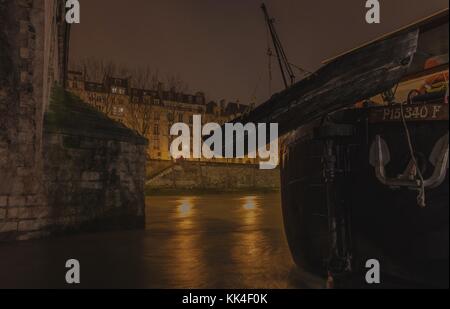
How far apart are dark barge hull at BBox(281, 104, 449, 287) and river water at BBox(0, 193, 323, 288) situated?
96cm

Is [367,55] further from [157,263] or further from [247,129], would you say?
[157,263]

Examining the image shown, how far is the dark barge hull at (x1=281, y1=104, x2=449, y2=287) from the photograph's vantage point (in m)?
4.05

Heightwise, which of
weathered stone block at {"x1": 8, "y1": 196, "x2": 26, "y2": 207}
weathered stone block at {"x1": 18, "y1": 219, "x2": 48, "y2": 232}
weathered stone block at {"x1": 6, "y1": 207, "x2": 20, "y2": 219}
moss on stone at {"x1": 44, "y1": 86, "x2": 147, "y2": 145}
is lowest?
weathered stone block at {"x1": 18, "y1": 219, "x2": 48, "y2": 232}

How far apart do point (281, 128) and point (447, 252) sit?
244cm

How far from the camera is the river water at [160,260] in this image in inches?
222

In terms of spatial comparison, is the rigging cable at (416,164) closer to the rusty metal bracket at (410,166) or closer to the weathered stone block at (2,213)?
the rusty metal bracket at (410,166)

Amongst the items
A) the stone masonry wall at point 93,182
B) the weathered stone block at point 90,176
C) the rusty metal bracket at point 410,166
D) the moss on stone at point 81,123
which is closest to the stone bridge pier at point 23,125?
the stone masonry wall at point 93,182

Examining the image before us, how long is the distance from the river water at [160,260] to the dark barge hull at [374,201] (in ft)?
3.14

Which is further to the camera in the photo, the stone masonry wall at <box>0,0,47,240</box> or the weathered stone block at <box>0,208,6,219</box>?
the stone masonry wall at <box>0,0,47,240</box>

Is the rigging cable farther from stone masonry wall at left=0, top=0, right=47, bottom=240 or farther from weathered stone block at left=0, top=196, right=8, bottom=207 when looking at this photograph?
weathered stone block at left=0, top=196, right=8, bottom=207

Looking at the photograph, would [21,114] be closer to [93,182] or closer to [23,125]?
[23,125]

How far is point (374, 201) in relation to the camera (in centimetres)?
455

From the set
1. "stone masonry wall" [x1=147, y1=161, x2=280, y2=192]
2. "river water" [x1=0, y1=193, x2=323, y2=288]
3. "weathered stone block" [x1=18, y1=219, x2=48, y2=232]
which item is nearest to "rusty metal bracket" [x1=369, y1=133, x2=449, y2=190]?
"river water" [x1=0, y1=193, x2=323, y2=288]

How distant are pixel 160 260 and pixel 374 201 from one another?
4086 mm
